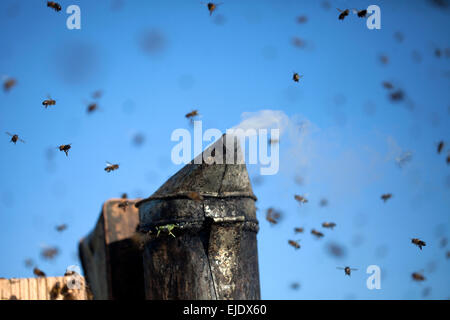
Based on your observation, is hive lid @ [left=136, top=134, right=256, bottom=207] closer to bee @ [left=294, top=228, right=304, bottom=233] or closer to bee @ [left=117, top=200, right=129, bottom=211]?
bee @ [left=117, top=200, right=129, bottom=211]

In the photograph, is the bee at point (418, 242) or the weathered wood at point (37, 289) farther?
the bee at point (418, 242)

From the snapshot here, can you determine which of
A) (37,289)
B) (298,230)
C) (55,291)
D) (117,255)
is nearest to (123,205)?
(117,255)

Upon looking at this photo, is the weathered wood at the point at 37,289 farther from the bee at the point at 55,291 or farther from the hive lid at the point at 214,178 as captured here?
the hive lid at the point at 214,178

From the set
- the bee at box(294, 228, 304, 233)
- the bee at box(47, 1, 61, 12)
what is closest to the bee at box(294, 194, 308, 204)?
the bee at box(294, 228, 304, 233)

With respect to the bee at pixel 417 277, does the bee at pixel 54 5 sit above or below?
above

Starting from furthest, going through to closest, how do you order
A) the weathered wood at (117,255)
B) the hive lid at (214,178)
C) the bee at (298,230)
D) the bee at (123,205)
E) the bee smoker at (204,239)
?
the bee at (298,230) < the bee at (123,205) < the weathered wood at (117,255) < the hive lid at (214,178) < the bee smoker at (204,239)

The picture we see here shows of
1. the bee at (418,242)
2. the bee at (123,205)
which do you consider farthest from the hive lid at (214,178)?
the bee at (418,242)
